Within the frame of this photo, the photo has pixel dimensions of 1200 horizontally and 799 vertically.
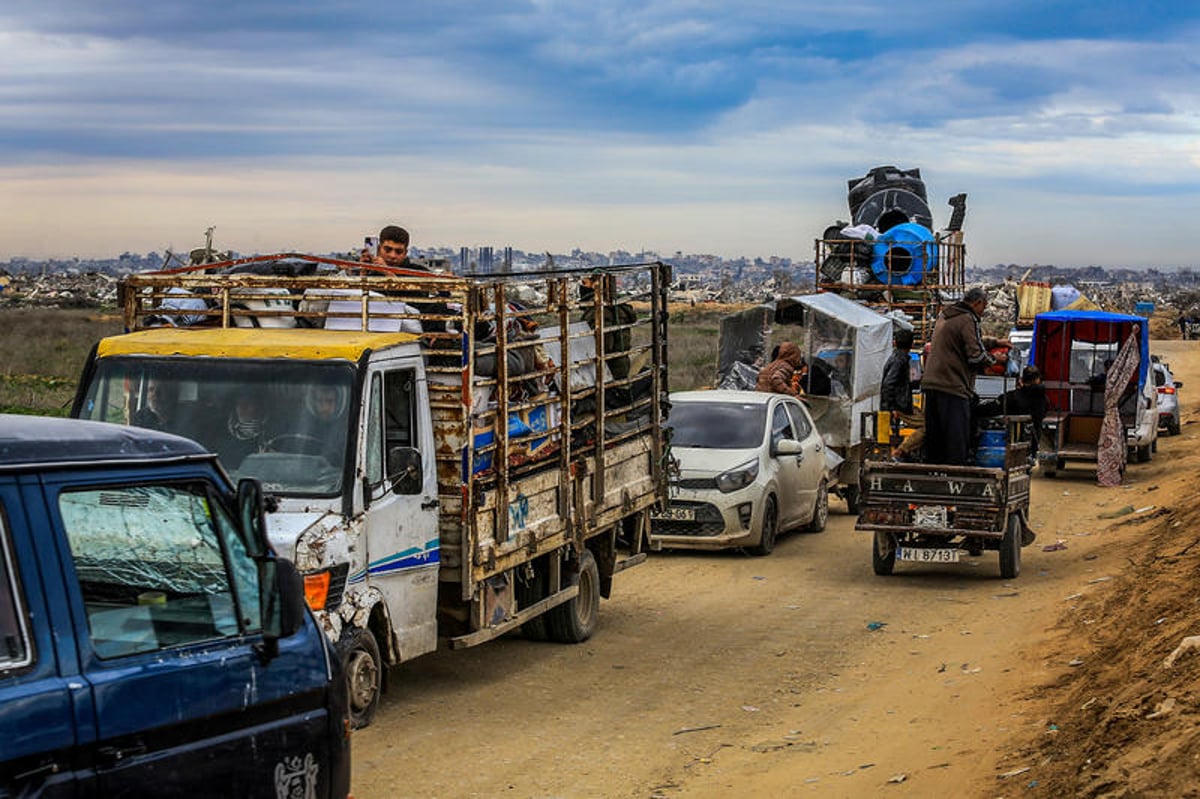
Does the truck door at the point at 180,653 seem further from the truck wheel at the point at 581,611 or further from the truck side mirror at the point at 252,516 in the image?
the truck wheel at the point at 581,611

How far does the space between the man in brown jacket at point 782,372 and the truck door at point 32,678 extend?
55.5 feet

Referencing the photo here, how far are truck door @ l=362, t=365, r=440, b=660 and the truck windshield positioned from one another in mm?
246

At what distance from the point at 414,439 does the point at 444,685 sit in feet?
6.75

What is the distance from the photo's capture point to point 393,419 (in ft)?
33.3

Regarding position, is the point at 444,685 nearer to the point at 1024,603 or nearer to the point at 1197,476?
the point at 1024,603

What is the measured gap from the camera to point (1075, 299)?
1601 inches

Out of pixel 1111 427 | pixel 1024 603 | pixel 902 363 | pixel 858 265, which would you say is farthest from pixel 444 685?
pixel 858 265

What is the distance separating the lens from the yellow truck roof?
9.76 metres

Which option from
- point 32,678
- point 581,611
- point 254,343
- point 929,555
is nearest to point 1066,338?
point 929,555

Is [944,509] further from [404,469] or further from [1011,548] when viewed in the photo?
[404,469]

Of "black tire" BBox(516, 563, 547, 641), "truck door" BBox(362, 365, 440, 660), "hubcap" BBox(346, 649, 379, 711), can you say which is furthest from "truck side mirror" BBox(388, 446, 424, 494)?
"black tire" BBox(516, 563, 547, 641)

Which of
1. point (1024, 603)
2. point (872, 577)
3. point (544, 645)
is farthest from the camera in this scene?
point (872, 577)

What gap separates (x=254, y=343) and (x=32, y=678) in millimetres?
5575

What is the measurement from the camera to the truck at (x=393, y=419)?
9500 millimetres
